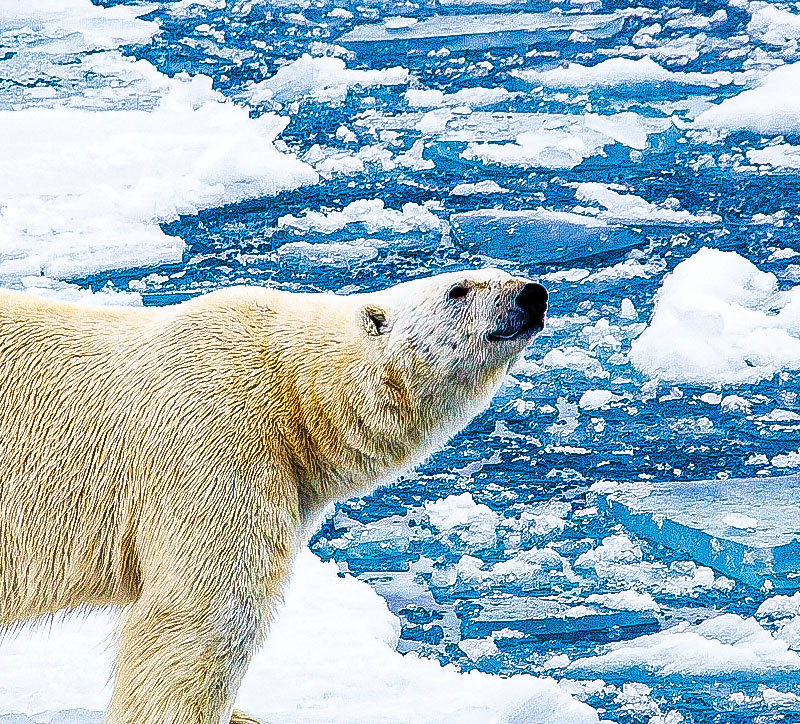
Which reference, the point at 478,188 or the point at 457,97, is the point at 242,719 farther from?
the point at 457,97

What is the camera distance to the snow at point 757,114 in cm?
593

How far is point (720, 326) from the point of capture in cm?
445

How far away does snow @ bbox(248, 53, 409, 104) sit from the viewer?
6242 mm

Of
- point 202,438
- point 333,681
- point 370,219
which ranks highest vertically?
point 202,438

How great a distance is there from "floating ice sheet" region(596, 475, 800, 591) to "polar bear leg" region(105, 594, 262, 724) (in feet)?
6.21

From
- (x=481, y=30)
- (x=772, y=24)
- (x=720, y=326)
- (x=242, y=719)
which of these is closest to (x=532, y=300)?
(x=242, y=719)

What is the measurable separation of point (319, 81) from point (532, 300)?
4.61 m

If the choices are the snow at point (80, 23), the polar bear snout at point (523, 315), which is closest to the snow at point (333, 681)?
the polar bear snout at point (523, 315)

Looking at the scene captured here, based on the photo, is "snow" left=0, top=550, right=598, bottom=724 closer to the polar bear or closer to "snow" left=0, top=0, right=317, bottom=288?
the polar bear

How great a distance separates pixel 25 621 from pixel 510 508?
1.91m

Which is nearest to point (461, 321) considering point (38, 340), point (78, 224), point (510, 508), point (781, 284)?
point (38, 340)

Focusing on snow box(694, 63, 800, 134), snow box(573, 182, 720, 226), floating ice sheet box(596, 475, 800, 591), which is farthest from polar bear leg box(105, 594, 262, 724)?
snow box(694, 63, 800, 134)

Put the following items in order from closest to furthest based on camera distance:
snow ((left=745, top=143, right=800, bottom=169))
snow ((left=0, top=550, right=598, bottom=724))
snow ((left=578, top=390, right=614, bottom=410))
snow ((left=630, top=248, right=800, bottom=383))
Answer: snow ((left=0, top=550, right=598, bottom=724)) < snow ((left=578, top=390, right=614, bottom=410)) < snow ((left=630, top=248, right=800, bottom=383)) < snow ((left=745, top=143, right=800, bottom=169))

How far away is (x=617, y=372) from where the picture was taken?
4316mm
